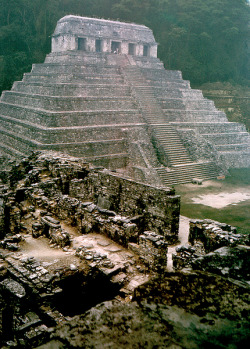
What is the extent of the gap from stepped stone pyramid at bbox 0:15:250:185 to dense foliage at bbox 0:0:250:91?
9.38 meters

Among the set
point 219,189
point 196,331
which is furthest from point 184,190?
point 196,331

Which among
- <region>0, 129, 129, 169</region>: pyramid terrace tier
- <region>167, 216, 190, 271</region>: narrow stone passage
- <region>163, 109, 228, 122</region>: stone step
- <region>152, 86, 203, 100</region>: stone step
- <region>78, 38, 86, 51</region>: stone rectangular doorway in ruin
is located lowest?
<region>167, 216, 190, 271</region>: narrow stone passage

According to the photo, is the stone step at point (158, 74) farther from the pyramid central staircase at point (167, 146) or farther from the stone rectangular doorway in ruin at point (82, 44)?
the stone rectangular doorway in ruin at point (82, 44)

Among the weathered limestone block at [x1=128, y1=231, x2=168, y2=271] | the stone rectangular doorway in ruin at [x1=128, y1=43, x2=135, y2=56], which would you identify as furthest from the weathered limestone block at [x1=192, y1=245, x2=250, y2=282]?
the stone rectangular doorway in ruin at [x1=128, y1=43, x2=135, y2=56]

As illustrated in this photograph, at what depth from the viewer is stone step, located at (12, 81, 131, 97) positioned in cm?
2459

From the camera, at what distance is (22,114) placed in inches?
1011

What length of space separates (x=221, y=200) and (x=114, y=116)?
10671mm

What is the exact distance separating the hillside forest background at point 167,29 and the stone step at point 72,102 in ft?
47.0

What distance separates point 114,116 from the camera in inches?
974

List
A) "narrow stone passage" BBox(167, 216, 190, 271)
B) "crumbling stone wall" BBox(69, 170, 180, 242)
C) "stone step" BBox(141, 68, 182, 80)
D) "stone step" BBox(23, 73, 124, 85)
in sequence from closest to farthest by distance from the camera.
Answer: "narrow stone passage" BBox(167, 216, 190, 271) → "crumbling stone wall" BBox(69, 170, 180, 242) → "stone step" BBox(23, 73, 124, 85) → "stone step" BBox(141, 68, 182, 80)

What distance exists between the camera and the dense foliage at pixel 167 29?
41.6m

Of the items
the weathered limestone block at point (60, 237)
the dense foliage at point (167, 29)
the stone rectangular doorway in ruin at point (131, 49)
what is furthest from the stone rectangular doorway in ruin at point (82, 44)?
the weathered limestone block at point (60, 237)

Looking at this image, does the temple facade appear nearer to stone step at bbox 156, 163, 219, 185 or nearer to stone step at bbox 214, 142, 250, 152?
stone step at bbox 214, 142, 250, 152

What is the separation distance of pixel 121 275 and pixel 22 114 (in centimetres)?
2101
